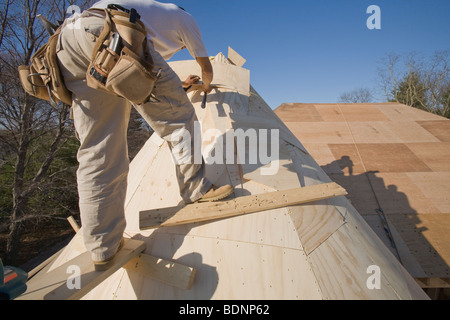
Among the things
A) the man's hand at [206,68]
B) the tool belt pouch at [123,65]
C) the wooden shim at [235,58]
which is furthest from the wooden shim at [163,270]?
the wooden shim at [235,58]

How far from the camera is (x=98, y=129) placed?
1508 millimetres

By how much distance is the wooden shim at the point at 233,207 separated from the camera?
1.55 metres

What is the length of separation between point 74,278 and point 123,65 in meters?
1.23

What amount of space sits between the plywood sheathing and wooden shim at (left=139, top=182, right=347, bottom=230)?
1.72m

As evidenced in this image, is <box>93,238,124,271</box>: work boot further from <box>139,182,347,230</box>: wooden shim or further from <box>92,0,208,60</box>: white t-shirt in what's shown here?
<box>92,0,208,60</box>: white t-shirt

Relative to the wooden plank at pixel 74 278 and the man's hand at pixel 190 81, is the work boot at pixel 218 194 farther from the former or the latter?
the man's hand at pixel 190 81

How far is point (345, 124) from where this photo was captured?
5688 millimetres

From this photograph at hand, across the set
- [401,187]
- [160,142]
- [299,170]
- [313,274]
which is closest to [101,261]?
[313,274]

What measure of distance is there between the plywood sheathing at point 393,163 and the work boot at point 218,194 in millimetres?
2186

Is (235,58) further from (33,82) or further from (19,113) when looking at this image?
(19,113)

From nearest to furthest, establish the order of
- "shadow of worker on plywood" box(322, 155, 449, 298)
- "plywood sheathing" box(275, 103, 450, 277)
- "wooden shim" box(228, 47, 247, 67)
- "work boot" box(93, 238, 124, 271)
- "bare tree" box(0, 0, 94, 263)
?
1. "work boot" box(93, 238, 124, 271)
2. "shadow of worker on plywood" box(322, 155, 449, 298)
3. "plywood sheathing" box(275, 103, 450, 277)
4. "wooden shim" box(228, 47, 247, 67)
5. "bare tree" box(0, 0, 94, 263)

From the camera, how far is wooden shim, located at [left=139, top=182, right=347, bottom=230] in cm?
155

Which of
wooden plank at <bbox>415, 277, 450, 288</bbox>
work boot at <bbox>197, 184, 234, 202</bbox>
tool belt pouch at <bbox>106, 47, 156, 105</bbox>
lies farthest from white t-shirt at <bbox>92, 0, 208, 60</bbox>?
wooden plank at <bbox>415, 277, 450, 288</bbox>
